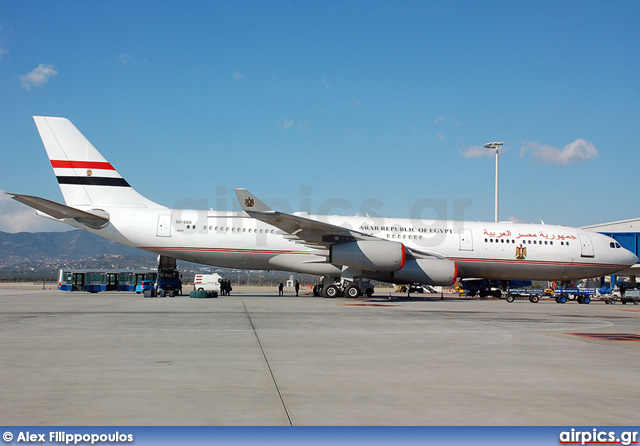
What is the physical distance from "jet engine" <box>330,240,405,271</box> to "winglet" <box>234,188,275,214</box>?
12.7 ft

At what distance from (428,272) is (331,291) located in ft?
17.2

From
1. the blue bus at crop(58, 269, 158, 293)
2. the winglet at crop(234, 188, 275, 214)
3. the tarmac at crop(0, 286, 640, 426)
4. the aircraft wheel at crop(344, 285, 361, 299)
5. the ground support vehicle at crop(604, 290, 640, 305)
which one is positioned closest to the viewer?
the tarmac at crop(0, 286, 640, 426)

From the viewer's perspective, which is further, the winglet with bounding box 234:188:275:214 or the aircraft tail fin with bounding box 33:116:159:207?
the aircraft tail fin with bounding box 33:116:159:207

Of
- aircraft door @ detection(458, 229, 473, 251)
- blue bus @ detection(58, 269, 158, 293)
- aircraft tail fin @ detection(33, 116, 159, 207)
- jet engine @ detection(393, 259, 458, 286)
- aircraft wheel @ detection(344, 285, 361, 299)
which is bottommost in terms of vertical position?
blue bus @ detection(58, 269, 158, 293)

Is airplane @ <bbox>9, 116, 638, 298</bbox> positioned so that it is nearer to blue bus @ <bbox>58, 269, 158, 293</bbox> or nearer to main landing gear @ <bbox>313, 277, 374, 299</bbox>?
main landing gear @ <bbox>313, 277, 374, 299</bbox>

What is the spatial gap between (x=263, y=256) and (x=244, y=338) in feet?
54.7

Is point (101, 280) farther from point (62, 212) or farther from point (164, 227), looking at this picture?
point (164, 227)

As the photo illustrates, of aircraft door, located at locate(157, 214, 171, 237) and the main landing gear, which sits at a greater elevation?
aircraft door, located at locate(157, 214, 171, 237)

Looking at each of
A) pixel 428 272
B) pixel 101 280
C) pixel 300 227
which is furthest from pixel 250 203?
pixel 101 280

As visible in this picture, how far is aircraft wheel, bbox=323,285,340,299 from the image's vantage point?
27.1 metres

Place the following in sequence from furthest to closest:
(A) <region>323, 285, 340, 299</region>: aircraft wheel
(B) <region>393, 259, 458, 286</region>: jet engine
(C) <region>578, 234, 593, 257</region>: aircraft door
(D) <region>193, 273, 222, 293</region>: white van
Answer: (D) <region>193, 273, 222, 293</region>: white van
(C) <region>578, 234, 593, 257</region>: aircraft door
(A) <region>323, 285, 340, 299</region>: aircraft wheel
(B) <region>393, 259, 458, 286</region>: jet engine

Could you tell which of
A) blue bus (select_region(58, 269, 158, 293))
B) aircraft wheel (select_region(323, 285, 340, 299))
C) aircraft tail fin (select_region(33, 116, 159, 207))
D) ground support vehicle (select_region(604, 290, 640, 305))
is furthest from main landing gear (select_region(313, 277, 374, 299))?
blue bus (select_region(58, 269, 158, 293))

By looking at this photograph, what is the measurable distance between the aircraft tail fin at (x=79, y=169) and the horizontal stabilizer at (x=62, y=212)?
3.47 ft

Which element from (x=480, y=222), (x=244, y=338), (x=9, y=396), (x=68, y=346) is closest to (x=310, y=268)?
(x=480, y=222)
